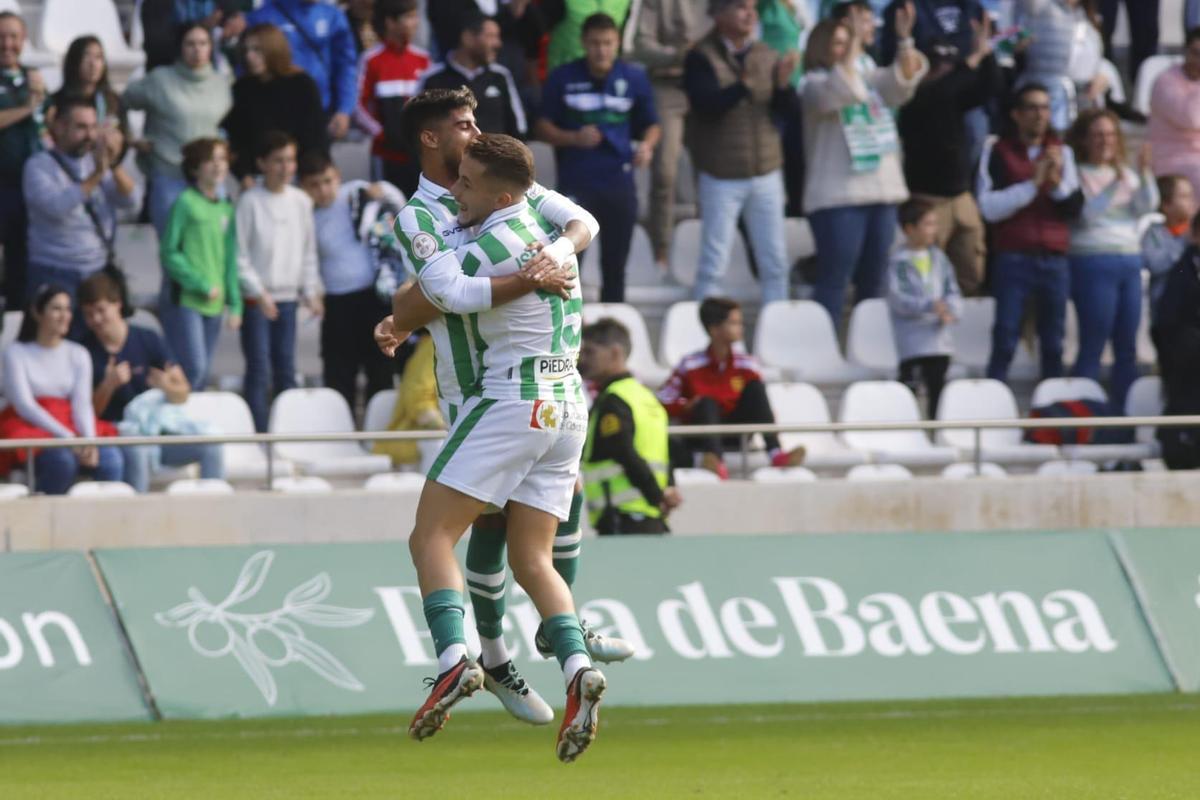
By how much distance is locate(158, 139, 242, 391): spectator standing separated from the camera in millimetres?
14344

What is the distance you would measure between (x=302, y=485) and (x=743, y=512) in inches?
106

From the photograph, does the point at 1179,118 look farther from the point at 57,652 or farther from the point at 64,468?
the point at 57,652

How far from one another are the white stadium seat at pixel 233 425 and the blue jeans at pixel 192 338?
243 millimetres

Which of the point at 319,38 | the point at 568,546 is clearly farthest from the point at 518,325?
the point at 319,38

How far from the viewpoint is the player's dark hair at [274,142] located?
47.8ft

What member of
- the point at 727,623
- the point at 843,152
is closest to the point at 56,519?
the point at 727,623

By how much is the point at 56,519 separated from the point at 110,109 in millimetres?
3002

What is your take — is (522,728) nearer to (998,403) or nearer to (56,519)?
(56,519)

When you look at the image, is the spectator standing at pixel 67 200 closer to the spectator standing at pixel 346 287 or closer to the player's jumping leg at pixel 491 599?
the spectator standing at pixel 346 287

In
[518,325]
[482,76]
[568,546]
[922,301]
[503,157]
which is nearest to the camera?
[503,157]

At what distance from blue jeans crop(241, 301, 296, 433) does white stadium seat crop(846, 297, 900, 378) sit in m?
3.96

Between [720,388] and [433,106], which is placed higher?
[433,106]

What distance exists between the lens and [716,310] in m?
14.1

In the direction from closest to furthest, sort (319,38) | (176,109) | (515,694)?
(515,694) < (176,109) < (319,38)
